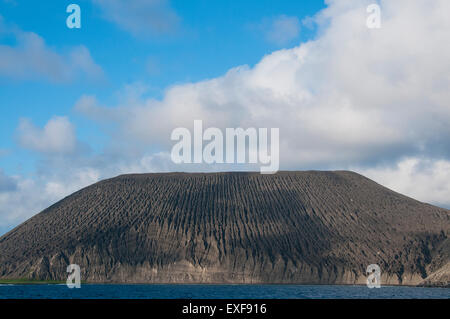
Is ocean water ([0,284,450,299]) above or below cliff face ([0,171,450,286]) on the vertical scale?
below

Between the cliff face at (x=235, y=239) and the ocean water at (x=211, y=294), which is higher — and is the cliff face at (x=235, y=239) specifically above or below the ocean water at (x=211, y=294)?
above

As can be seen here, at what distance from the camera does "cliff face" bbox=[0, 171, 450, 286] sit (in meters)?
161

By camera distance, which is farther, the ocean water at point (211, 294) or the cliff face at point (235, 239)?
the cliff face at point (235, 239)

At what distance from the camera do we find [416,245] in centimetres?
16575

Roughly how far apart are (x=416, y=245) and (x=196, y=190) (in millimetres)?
78344

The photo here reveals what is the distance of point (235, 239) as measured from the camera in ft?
554

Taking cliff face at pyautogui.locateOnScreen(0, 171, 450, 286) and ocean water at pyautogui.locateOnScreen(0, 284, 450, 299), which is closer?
ocean water at pyautogui.locateOnScreen(0, 284, 450, 299)

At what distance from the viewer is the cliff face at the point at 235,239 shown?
161125mm

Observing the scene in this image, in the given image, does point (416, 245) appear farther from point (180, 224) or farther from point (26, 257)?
point (26, 257)
